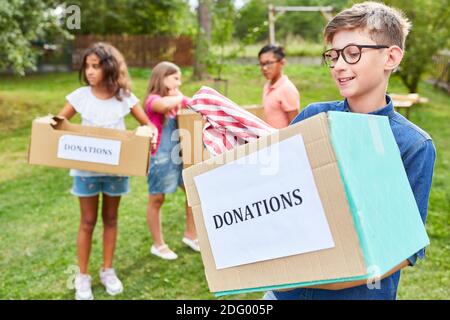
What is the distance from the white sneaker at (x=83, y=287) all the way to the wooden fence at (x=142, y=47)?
14.6 meters

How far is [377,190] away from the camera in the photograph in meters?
1.18

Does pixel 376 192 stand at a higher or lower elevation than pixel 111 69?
lower

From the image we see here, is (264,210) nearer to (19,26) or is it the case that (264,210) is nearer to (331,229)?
(331,229)

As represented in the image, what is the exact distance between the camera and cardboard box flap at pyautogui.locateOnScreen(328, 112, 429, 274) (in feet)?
3.55

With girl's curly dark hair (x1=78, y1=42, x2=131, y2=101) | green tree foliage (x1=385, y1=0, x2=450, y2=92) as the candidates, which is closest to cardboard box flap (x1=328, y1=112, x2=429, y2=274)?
girl's curly dark hair (x1=78, y1=42, x2=131, y2=101)

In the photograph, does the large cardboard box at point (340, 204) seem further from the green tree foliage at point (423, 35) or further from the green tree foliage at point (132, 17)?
the green tree foliage at point (132, 17)

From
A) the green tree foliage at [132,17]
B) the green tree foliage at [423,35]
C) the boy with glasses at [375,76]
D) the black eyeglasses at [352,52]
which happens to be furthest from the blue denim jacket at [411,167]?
the green tree foliage at [132,17]

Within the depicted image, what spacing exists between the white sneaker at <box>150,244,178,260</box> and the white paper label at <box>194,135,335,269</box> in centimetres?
268

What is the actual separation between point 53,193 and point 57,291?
230cm

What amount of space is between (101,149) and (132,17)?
16.2m

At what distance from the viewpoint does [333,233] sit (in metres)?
1.12

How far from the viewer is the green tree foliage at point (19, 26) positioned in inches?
304

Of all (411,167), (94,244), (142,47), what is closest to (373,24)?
(411,167)

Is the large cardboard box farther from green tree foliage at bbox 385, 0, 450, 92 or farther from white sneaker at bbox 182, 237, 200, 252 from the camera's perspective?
green tree foliage at bbox 385, 0, 450, 92
